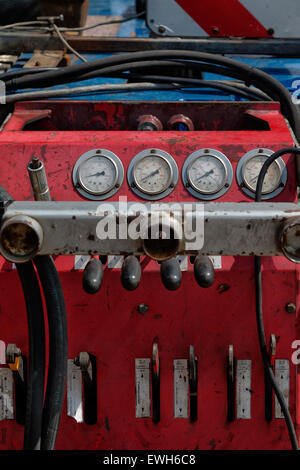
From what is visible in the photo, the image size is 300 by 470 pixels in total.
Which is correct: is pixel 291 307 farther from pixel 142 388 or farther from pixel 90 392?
pixel 90 392

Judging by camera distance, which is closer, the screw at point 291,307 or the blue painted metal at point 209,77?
the screw at point 291,307

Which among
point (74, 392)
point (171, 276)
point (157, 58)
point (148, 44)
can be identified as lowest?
point (74, 392)

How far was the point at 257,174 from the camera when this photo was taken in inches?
51.9

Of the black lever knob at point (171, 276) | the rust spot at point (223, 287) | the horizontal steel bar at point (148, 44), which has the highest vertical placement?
the horizontal steel bar at point (148, 44)

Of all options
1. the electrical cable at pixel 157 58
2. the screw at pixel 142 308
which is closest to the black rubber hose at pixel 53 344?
the screw at pixel 142 308

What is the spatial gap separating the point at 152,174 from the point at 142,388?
19.4 inches

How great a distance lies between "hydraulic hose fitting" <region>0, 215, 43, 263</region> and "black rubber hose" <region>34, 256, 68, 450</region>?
14cm

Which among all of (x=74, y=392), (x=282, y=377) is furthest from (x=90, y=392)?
(x=282, y=377)

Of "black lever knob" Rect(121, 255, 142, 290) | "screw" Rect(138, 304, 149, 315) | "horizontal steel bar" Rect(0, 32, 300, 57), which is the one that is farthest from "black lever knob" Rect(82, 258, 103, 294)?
"horizontal steel bar" Rect(0, 32, 300, 57)

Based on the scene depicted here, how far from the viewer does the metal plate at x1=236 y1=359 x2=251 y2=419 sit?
4.36 ft

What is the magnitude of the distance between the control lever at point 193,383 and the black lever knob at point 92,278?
418 millimetres

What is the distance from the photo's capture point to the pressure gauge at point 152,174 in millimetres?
1315

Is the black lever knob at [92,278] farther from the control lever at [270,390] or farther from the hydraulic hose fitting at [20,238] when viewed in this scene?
the control lever at [270,390]

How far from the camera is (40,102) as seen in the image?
1543 mm
